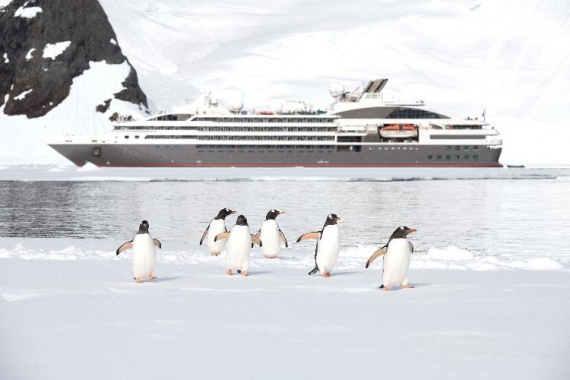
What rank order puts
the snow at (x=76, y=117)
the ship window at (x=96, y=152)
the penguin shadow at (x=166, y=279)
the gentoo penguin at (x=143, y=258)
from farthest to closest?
the snow at (x=76, y=117) → the ship window at (x=96, y=152) → the penguin shadow at (x=166, y=279) → the gentoo penguin at (x=143, y=258)

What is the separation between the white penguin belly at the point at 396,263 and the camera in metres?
14.8

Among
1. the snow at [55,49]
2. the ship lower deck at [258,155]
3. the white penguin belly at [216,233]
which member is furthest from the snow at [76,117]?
the white penguin belly at [216,233]

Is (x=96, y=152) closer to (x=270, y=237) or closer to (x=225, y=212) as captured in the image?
(x=225, y=212)

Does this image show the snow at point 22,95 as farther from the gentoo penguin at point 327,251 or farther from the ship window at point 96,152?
the gentoo penguin at point 327,251

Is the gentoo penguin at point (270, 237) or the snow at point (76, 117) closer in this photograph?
the gentoo penguin at point (270, 237)

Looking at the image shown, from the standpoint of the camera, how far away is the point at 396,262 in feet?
48.6

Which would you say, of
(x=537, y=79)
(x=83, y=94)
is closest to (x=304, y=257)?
(x=83, y=94)

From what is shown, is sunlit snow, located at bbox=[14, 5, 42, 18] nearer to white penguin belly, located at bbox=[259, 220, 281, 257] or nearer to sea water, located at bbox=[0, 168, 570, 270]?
sea water, located at bbox=[0, 168, 570, 270]

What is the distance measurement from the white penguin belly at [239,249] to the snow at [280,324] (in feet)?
0.99

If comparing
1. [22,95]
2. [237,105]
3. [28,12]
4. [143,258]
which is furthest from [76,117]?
[143,258]

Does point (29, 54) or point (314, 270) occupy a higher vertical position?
point (29, 54)

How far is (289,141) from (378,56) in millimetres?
77360

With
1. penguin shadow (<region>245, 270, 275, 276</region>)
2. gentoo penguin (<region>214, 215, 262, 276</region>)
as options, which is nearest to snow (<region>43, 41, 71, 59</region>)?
penguin shadow (<region>245, 270, 275, 276</region>)

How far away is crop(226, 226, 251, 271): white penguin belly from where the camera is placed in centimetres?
1666
